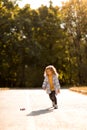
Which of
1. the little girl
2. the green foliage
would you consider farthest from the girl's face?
the green foliage

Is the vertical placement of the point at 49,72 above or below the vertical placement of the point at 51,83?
above

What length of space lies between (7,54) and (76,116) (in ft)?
180

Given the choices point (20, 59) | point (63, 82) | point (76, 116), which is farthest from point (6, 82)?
point (76, 116)

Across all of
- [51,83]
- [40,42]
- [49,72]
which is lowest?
[51,83]

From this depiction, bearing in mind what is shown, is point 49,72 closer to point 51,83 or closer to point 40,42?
point 51,83

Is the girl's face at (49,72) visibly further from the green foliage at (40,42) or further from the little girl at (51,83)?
the green foliage at (40,42)

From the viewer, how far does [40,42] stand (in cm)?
7169

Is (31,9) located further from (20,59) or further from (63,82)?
(63,82)

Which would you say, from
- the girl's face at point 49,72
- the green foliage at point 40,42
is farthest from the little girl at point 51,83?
the green foliage at point 40,42

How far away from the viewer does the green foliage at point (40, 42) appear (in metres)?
67.8

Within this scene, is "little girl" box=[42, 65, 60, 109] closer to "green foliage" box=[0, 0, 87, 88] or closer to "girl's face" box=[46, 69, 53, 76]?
"girl's face" box=[46, 69, 53, 76]

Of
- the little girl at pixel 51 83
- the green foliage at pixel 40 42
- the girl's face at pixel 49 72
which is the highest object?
the green foliage at pixel 40 42

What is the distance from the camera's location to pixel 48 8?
73312mm

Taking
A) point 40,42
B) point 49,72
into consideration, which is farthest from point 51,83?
point 40,42
